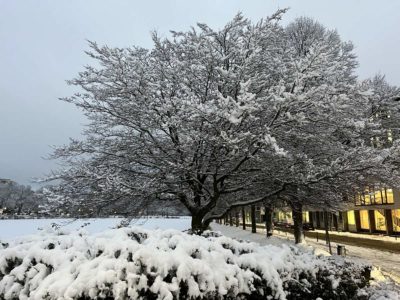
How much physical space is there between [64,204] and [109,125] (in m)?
3.12

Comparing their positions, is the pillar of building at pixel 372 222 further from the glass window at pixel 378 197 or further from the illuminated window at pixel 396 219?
the illuminated window at pixel 396 219

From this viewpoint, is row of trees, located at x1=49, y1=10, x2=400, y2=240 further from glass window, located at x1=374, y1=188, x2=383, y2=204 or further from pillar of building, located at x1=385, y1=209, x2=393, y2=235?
glass window, located at x1=374, y1=188, x2=383, y2=204

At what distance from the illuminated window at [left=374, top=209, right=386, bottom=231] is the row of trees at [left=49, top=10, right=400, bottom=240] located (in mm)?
30536

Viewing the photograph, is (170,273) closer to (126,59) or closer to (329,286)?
(329,286)

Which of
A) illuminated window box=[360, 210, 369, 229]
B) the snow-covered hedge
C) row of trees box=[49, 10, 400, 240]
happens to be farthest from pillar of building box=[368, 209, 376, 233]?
the snow-covered hedge

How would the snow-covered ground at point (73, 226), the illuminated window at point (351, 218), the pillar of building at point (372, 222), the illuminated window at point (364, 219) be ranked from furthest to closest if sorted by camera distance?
the illuminated window at point (351, 218) < the illuminated window at point (364, 219) < the pillar of building at point (372, 222) < the snow-covered ground at point (73, 226)

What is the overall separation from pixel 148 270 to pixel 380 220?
42283 millimetres

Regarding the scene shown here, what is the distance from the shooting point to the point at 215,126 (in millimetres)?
9609

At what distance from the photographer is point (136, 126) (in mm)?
12328

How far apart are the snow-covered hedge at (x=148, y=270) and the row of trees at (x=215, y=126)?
13.3 ft

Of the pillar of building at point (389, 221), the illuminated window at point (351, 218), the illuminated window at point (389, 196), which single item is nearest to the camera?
the pillar of building at point (389, 221)

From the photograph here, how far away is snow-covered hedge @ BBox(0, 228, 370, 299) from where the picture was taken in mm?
4004

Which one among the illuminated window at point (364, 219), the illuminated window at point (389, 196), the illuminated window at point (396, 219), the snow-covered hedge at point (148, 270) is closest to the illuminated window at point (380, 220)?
the illuminated window at point (396, 219)

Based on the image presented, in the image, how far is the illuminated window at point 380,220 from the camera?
40325mm
